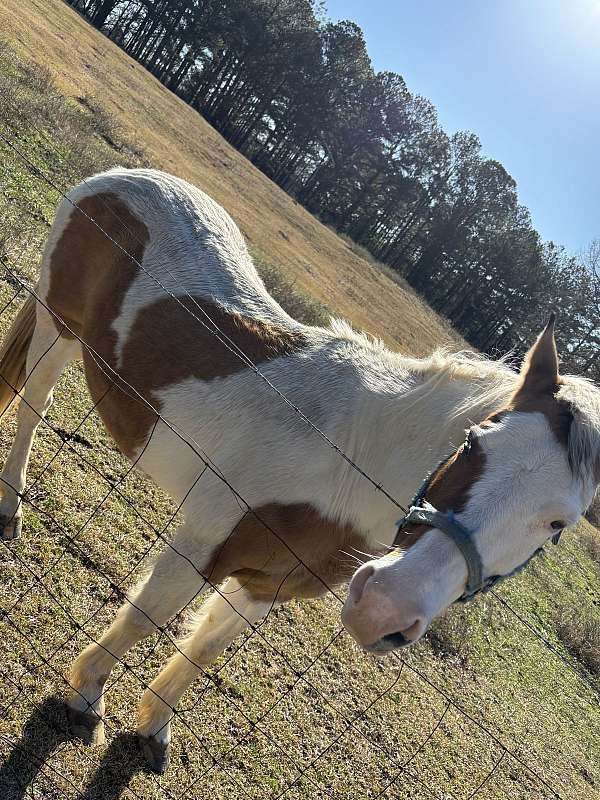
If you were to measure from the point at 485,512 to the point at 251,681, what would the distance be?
8.26ft

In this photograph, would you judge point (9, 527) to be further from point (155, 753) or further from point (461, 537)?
point (461, 537)

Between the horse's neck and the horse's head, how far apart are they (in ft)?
1.18

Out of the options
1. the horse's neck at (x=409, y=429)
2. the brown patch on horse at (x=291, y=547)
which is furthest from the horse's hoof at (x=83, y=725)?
the horse's neck at (x=409, y=429)

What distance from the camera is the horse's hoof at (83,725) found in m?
2.81

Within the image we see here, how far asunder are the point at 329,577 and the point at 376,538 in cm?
32

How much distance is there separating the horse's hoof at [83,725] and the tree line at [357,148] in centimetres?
4100

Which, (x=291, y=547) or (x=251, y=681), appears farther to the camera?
(x=251, y=681)

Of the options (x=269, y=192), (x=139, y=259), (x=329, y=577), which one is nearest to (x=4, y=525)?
(x=139, y=259)

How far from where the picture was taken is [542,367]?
91.8 inches

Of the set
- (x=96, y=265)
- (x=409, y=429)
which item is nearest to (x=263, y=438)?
(x=409, y=429)

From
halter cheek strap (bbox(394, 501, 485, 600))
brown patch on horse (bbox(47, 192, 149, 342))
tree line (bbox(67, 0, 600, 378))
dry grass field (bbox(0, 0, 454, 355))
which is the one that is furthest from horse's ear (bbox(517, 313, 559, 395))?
tree line (bbox(67, 0, 600, 378))

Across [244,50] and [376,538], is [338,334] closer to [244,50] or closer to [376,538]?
[376,538]

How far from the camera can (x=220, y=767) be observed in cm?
315

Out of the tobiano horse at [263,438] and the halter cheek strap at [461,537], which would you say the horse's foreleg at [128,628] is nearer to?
the tobiano horse at [263,438]
